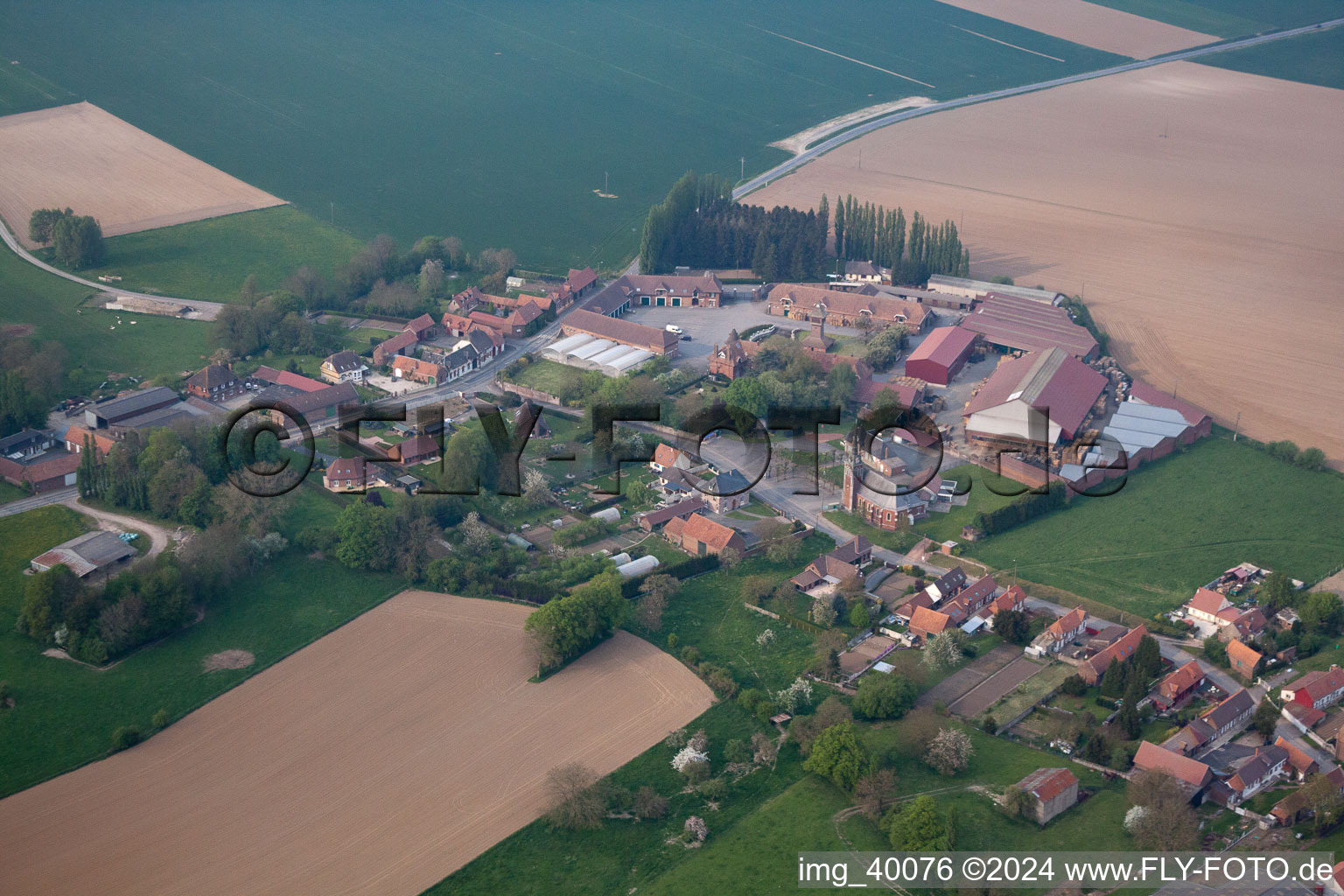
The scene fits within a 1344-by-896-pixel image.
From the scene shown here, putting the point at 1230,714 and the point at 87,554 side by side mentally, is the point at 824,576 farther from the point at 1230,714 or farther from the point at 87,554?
the point at 87,554

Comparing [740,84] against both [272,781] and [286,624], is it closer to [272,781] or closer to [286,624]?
[286,624]

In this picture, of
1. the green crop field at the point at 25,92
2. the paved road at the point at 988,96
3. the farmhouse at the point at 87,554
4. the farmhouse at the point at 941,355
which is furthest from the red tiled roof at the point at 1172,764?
the green crop field at the point at 25,92

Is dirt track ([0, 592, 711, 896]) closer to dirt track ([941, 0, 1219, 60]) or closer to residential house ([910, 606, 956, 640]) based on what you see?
residential house ([910, 606, 956, 640])

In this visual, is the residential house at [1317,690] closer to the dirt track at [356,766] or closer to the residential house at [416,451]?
the dirt track at [356,766]

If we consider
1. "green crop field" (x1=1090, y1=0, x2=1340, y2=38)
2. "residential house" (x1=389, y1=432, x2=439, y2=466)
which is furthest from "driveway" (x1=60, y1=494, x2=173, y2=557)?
"green crop field" (x1=1090, y1=0, x2=1340, y2=38)

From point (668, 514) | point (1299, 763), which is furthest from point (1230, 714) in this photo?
point (668, 514)

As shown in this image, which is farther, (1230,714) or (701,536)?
(701,536)
